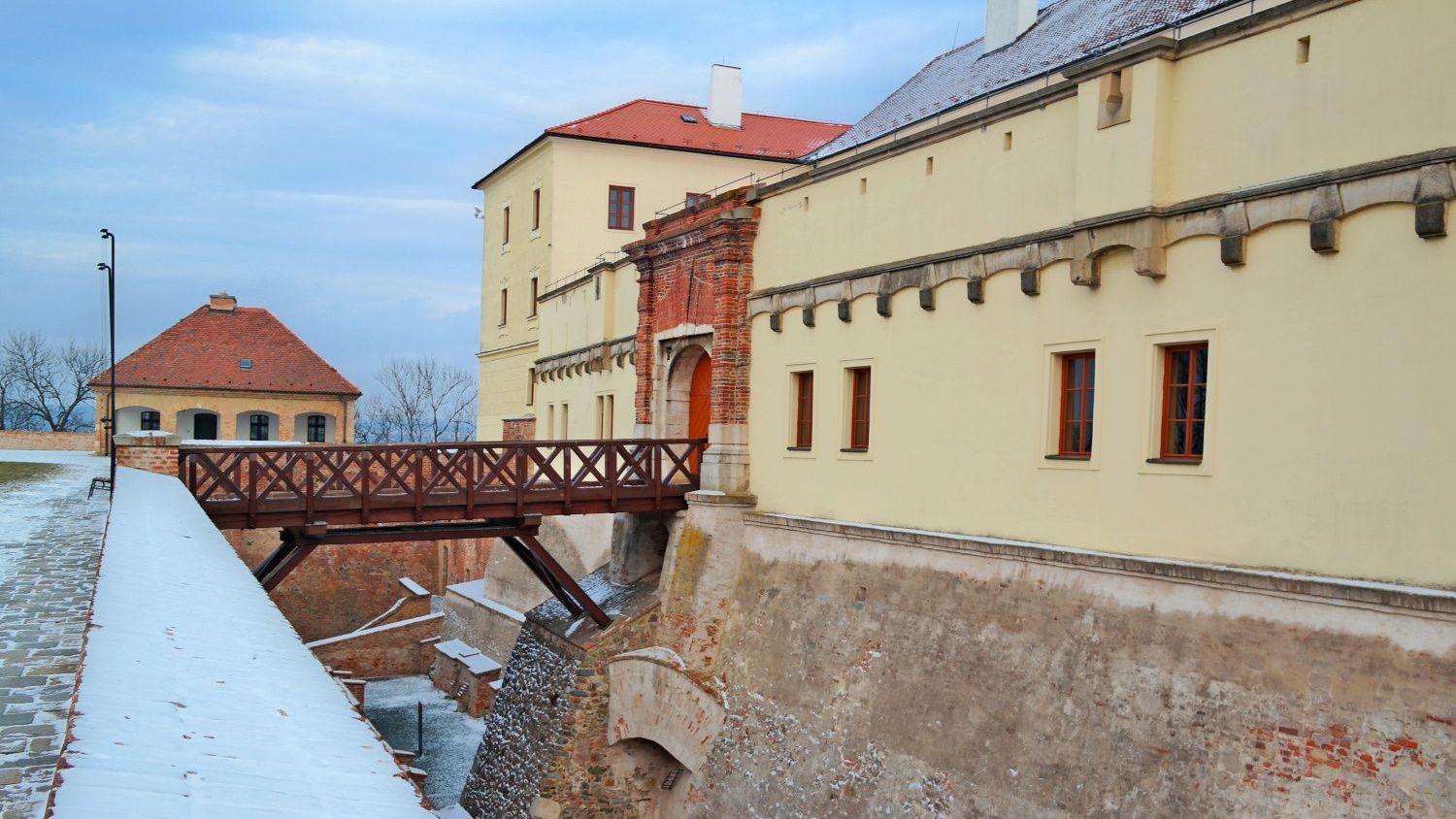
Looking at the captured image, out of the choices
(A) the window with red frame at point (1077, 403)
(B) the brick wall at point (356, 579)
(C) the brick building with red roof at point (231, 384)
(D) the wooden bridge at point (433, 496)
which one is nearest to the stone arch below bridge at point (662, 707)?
(D) the wooden bridge at point (433, 496)

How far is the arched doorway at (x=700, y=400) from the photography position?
59.7 ft

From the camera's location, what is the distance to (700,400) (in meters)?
18.3

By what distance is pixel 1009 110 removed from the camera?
11.5m

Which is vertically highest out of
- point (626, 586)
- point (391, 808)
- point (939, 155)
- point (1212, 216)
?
point (939, 155)

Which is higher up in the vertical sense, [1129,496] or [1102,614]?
[1129,496]

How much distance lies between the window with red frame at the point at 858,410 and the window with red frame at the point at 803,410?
0.92m

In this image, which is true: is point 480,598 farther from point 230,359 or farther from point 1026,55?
point 230,359

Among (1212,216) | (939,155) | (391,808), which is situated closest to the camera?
(391,808)

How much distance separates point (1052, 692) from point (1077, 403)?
8.80 ft

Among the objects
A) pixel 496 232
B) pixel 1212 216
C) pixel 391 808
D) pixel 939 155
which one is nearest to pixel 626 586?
pixel 939 155

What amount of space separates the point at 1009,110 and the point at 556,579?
8869 millimetres

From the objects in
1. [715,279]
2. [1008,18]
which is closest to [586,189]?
[715,279]

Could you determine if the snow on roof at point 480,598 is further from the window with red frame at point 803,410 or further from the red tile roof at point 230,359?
the red tile roof at point 230,359

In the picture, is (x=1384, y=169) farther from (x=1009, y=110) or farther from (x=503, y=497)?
(x=503, y=497)
